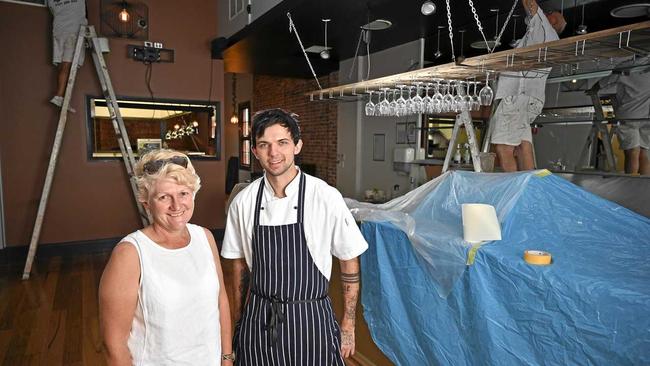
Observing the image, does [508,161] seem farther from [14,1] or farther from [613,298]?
[14,1]

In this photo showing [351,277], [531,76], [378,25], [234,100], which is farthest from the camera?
[234,100]

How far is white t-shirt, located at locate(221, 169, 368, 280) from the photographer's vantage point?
1.64 metres

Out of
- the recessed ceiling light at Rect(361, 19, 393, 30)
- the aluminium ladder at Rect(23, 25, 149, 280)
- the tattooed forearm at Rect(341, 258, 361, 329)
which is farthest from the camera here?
the aluminium ladder at Rect(23, 25, 149, 280)

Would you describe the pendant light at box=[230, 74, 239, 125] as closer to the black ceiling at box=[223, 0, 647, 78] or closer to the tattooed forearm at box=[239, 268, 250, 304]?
the black ceiling at box=[223, 0, 647, 78]

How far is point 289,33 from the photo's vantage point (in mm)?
4922

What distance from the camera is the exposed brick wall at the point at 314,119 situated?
7.70 m

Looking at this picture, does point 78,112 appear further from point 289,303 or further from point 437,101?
point 289,303

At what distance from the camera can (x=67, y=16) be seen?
15.4 ft

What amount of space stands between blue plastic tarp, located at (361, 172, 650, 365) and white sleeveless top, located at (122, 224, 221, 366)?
1214 mm

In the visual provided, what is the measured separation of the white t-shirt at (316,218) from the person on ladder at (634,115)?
2552 millimetres

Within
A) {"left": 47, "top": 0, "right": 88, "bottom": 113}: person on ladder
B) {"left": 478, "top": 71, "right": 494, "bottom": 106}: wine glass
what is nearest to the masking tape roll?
{"left": 478, "top": 71, "right": 494, "bottom": 106}: wine glass

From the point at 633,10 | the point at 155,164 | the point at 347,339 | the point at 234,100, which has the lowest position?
the point at 347,339

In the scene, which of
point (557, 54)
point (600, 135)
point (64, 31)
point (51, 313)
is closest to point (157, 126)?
point (64, 31)

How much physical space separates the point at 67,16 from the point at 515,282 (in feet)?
17.3
